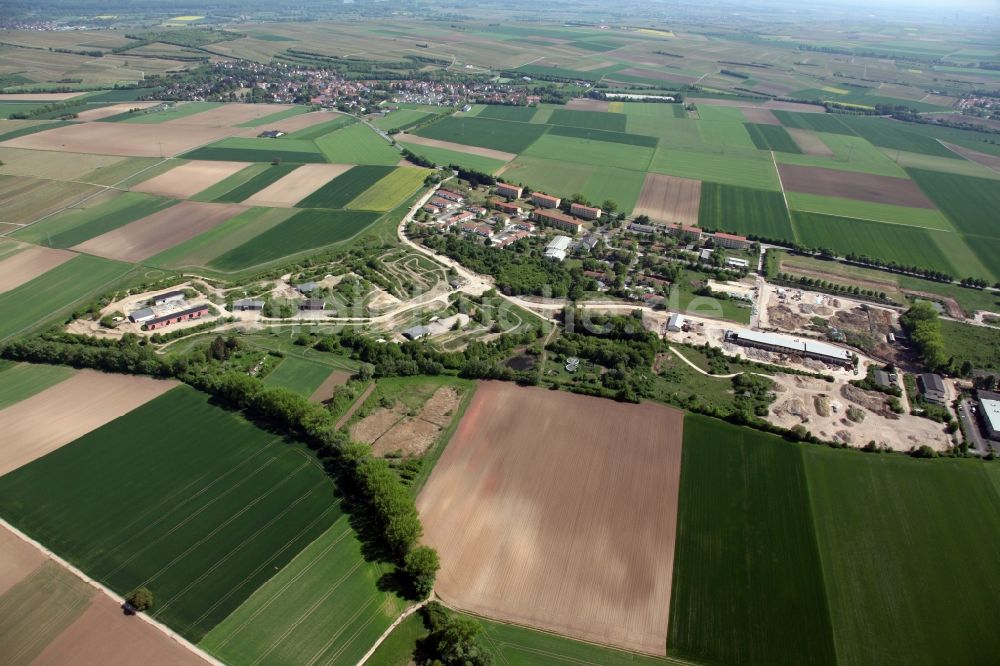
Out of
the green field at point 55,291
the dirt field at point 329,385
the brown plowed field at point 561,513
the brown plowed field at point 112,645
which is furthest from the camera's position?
the green field at point 55,291

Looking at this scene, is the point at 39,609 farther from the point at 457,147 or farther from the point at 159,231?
the point at 457,147

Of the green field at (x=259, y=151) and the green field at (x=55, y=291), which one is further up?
the green field at (x=259, y=151)

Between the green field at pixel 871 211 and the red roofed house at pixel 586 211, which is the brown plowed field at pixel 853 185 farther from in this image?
the red roofed house at pixel 586 211

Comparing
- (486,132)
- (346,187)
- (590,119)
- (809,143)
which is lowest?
(346,187)

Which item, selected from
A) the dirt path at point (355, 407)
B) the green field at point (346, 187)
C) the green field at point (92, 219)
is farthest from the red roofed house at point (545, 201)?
the green field at point (92, 219)

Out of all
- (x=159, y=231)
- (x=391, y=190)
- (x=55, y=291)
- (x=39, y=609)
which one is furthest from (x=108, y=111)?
(x=39, y=609)

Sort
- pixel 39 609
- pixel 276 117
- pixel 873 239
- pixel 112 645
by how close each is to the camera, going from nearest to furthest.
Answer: pixel 112 645
pixel 39 609
pixel 873 239
pixel 276 117

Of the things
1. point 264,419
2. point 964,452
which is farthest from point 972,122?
point 264,419
